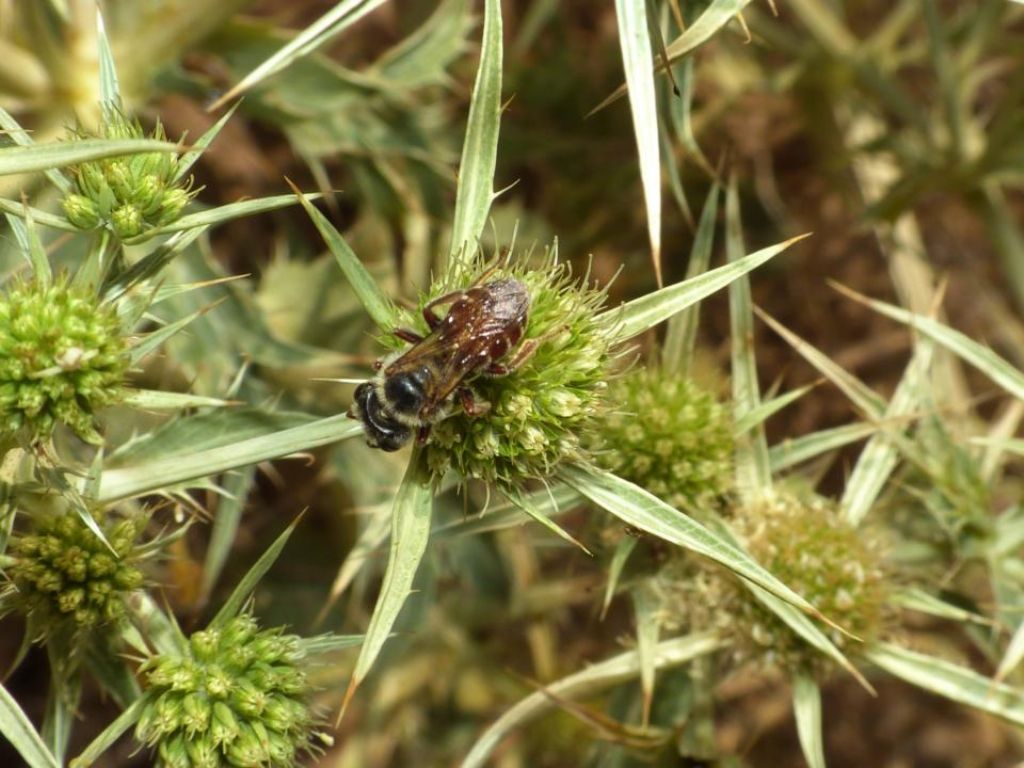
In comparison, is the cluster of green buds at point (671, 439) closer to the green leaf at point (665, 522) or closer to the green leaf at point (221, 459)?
the green leaf at point (665, 522)

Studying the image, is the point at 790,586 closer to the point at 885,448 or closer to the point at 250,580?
the point at 885,448

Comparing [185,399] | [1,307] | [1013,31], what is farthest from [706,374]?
[1013,31]

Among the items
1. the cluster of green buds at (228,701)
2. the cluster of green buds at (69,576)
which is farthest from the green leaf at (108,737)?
the cluster of green buds at (69,576)

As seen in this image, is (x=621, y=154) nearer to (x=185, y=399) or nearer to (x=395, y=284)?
(x=395, y=284)

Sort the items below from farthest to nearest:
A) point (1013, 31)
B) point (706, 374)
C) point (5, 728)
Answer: point (1013, 31) < point (706, 374) < point (5, 728)

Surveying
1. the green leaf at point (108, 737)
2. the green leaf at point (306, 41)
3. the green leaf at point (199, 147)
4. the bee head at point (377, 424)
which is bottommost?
the green leaf at point (108, 737)

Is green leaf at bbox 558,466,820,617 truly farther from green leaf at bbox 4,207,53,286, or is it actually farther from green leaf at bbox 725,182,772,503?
green leaf at bbox 4,207,53,286

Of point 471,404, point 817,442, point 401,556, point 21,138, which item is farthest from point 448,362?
point 817,442
